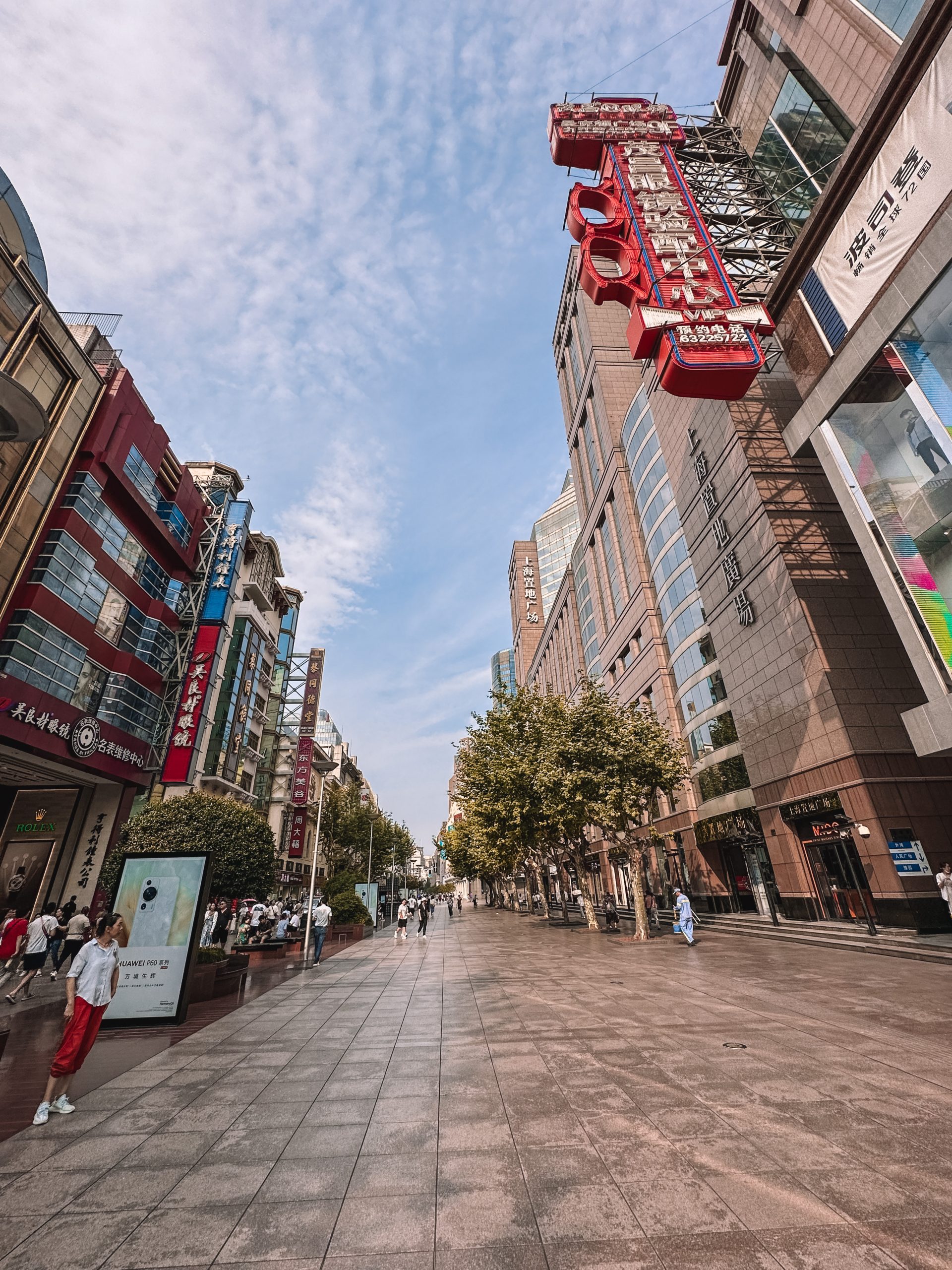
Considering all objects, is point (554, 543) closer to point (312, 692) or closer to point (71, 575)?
point (312, 692)

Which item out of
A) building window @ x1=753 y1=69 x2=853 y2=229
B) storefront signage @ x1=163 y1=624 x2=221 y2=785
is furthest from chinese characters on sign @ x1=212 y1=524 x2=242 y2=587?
building window @ x1=753 y1=69 x2=853 y2=229

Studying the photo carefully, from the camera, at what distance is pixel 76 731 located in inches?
1072

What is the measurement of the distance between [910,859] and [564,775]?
11.6 meters

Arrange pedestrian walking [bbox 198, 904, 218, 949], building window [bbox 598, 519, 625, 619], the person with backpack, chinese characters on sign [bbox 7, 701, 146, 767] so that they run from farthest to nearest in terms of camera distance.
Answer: building window [bbox 598, 519, 625, 619]
chinese characters on sign [bbox 7, 701, 146, 767]
pedestrian walking [bbox 198, 904, 218, 949]
the person with backpack

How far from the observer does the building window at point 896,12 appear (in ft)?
60.4

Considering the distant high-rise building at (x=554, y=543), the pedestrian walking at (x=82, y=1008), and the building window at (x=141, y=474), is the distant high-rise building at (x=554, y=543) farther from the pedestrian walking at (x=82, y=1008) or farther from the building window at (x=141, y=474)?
the pedestrian walking at (x=82, y=1008)

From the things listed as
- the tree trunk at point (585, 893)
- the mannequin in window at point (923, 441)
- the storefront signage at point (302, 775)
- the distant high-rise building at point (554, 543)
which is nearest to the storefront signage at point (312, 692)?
the storefront signage at point (302, 775)

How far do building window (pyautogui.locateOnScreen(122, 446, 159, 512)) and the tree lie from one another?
18865mm

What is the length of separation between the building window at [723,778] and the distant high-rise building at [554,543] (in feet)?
237

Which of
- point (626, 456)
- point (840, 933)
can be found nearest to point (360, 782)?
point (626, 456)

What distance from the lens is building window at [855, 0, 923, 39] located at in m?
18.4

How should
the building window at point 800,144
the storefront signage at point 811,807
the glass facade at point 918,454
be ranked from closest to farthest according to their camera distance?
the glass facade at point 918,454
the storefront signage at point 811,807
the building window at point 800,144

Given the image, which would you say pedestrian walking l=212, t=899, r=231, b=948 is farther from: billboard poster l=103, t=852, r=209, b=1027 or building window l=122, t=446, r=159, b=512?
building window l=122, t=446, r=159, b=512

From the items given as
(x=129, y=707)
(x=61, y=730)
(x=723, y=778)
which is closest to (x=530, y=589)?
(x=723, y=778)
